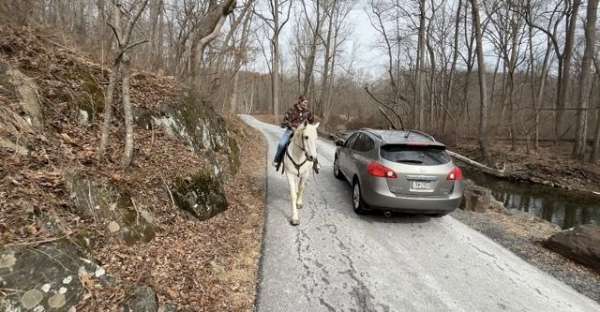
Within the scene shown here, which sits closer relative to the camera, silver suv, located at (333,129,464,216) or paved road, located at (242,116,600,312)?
paved road, located at (242,116,600,312)

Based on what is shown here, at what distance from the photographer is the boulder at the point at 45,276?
7.55 feet

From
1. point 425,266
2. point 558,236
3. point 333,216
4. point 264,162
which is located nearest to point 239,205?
point 333,216

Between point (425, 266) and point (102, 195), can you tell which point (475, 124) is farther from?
point (102, 195)

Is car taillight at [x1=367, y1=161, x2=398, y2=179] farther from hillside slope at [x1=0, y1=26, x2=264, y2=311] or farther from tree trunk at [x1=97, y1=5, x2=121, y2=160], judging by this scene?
tree trunk at [x1=97, y1=5, x2=121, y2=160]

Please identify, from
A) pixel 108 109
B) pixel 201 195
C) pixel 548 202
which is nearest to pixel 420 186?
pixel 201 195

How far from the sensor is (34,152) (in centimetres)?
352

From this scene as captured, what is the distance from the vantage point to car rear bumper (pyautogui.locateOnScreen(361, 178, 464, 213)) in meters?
5.47

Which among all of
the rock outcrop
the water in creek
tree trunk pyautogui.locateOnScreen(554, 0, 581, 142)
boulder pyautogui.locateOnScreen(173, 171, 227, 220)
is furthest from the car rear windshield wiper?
tree trunk pyautogui.locateOnScreen(554, 0, 581, 142)

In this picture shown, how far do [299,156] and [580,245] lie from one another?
5.13m

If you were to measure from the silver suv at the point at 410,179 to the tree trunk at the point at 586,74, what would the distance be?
14.8 m

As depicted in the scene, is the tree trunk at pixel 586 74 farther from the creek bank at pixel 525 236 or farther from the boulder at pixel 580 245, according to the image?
the boulder at pixel 580 245

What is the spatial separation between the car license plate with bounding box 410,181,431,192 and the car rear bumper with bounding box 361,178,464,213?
151 mm

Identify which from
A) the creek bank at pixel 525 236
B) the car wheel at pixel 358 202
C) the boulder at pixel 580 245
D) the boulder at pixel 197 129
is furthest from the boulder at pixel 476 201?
the boulder at pixel 197 129

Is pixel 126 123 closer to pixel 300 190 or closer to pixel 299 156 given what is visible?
pixel 299 156
